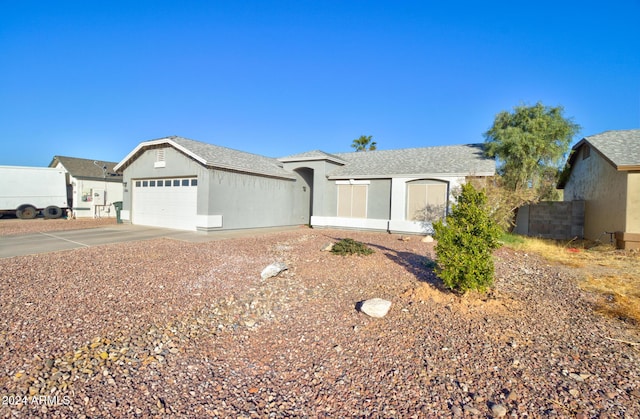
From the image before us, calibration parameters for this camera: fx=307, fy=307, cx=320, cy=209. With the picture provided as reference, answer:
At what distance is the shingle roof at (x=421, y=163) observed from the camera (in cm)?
1395

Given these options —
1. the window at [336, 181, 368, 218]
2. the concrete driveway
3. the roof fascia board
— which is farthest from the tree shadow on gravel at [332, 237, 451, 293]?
the concrete driveway

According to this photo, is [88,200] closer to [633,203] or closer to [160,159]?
[160,159]

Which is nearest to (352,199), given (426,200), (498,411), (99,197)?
(426,200)

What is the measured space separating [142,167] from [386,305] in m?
15.8

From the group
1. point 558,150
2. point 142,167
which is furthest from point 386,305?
point 142,167

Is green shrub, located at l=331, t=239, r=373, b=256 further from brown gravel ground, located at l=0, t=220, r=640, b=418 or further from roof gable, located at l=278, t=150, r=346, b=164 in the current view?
roof gable, located at l=278, t=150, r=346, b=164

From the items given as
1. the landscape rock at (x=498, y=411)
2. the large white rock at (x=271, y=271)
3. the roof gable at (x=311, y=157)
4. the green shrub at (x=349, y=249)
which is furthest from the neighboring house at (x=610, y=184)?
the large white rock at (x=271, y=271)

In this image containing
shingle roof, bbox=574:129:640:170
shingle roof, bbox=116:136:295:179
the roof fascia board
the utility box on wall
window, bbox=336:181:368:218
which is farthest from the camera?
the utility box on wall

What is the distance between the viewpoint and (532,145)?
1384 cm

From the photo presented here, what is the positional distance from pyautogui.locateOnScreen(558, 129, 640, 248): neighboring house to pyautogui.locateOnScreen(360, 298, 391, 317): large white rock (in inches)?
437

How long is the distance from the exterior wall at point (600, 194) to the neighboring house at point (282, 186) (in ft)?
13.4

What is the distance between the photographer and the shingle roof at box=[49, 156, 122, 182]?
21922 mm

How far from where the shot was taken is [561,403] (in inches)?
111

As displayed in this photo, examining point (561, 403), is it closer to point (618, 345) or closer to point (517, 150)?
point (618, 345)
